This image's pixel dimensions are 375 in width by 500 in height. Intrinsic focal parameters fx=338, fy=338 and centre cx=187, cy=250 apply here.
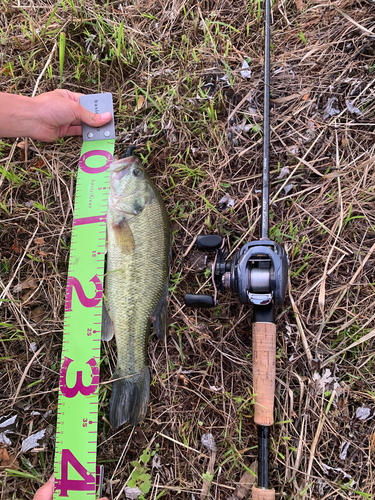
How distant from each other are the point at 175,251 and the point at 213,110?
4.19ft

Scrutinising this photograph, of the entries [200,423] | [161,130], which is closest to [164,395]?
[200,423]

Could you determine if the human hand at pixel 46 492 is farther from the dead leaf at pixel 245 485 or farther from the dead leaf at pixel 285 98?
the dead leaf at pixel 285 98

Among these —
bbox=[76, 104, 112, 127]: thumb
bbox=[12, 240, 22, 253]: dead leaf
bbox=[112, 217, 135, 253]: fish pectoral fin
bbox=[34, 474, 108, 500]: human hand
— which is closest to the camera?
bbox=[34, 474, 108, 500]: human hand

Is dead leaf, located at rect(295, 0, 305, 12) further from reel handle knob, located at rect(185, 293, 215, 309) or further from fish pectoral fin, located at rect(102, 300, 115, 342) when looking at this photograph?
fish pectoral fin, located at rect(102, 300, 115, 342)

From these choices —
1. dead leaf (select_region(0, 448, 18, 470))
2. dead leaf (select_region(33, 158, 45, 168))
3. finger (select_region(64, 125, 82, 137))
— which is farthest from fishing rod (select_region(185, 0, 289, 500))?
dead leaf (select_region(0, 448, 18, 470))

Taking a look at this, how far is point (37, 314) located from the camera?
9.53ft

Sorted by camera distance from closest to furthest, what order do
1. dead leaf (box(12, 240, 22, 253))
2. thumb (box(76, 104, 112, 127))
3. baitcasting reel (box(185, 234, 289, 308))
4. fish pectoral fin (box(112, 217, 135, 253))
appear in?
baitcasting reel (box(185, 234, 289, 308)), fish pectoral fin (box(112, 217, 135, 253)), thumb (box(76, 104, 112, 127)), dead leaf (box(12, 240, 22, 253))

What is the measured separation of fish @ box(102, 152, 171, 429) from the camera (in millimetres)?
2617

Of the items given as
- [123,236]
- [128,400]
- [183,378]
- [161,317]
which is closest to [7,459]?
[128,400]

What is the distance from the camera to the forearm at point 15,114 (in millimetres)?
2703

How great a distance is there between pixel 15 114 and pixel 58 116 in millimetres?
328

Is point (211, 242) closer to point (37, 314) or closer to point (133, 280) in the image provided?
point (133, 280)

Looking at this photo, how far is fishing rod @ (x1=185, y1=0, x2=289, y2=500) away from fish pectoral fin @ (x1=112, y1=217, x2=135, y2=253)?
23.5 inches

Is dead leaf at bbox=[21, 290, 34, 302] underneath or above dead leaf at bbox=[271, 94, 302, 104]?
underneath
